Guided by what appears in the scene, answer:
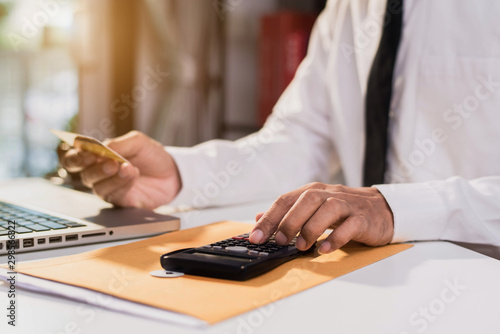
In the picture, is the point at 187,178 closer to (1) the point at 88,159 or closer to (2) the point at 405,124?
(1) the point at 88,159

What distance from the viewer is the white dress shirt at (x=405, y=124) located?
1003mm

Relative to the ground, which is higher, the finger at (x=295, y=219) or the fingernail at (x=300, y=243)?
the finger at (x=295, y=219)

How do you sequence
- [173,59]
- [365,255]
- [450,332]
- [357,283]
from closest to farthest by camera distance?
[450,332] < [357,283] < [365,255] < [173,59]

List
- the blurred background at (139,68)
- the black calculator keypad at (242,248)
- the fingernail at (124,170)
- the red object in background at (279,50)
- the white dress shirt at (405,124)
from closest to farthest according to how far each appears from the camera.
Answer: the black calculator keypad at (242,248), the fingernail at (124,170), the white dress shirt at (405,124), the blurred background at (139,68), the red object in background at (279,50)

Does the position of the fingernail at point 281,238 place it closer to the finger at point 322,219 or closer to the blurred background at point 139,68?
the finger at point 322,219

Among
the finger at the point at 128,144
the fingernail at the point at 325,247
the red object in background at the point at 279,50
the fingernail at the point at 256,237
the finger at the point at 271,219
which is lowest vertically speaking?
the fingernail at the point at 325,247

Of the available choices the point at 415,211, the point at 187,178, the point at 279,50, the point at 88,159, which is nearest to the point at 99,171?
the point at 88,159

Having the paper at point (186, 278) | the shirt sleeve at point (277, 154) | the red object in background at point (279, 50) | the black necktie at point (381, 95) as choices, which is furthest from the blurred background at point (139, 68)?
the paper at point (186, 278)

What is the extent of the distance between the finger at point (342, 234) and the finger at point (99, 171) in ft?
1.35

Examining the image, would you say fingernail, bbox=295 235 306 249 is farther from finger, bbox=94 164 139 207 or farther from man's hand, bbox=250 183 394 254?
finger, bbox=94 164 139 207

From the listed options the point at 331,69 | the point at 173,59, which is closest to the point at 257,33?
the point at 173,59

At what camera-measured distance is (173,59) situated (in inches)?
114

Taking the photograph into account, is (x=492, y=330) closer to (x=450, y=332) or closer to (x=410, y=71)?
(x=450, y=332)

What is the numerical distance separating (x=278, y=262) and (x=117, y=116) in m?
2.20
